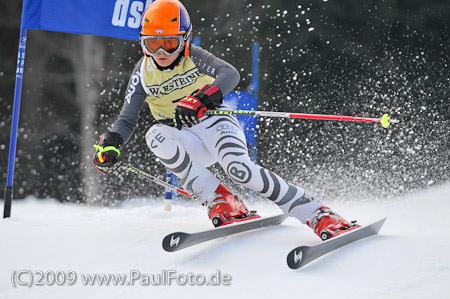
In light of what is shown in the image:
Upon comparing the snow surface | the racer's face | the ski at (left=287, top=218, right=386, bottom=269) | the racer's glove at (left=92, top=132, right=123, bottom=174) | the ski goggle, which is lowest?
the snow surface

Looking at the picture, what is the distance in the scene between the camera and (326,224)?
2.34 m

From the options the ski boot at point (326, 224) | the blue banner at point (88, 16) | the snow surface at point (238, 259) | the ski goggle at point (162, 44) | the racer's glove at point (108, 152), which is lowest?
the snow surface at point (238, 259)

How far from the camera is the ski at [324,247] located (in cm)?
192

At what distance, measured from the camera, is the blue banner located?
3545 mm

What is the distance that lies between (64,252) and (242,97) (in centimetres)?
234

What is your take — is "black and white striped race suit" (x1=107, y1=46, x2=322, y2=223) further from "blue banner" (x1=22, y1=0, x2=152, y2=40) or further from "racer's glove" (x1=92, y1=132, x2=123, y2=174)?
"blue banner" (x1=22, y1=0, x2=152, y2=40)

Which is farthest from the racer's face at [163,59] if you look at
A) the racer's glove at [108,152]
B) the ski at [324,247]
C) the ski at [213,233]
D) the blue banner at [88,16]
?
the blue banner at [88,16]

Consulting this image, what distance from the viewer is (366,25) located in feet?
25.1

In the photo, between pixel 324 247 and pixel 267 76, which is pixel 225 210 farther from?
pixel 267 76

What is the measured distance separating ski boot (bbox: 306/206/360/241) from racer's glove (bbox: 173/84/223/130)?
722mm

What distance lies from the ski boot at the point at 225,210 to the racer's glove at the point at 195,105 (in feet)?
1.60

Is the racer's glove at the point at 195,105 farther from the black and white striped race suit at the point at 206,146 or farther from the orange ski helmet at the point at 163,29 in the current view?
the orange ski helmet at the point at 163,29

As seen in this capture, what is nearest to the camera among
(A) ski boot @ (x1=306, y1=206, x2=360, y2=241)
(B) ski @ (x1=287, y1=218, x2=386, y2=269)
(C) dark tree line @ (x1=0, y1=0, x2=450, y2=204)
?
(B) ski @ (x1=287, y1=218, x2=386, y2=269)

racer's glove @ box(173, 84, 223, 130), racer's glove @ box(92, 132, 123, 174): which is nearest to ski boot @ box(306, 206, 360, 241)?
racer's glove @ box(173, 84, 223, 130)
